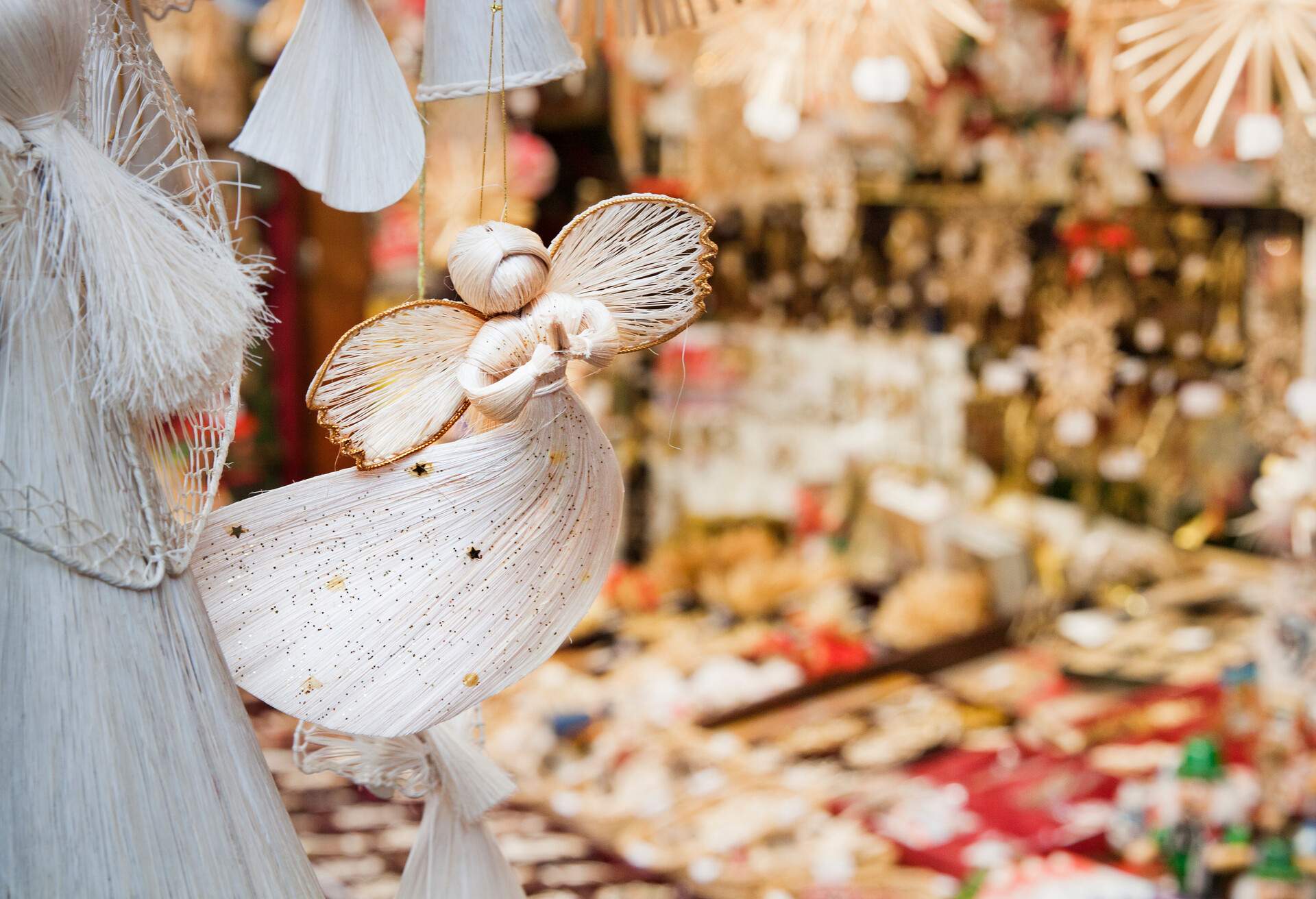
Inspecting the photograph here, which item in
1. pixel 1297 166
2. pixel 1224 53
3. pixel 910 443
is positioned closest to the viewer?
pixel 1224 53

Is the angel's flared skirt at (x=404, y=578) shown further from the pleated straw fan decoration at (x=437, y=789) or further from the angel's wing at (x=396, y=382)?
the pleated straw fan decoration at (x=437, y=789)

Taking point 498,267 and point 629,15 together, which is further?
point 629,15

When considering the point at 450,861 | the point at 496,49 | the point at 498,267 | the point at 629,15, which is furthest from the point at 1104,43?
the point at 450,861

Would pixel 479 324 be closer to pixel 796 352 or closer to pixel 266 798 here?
pixel 266 798

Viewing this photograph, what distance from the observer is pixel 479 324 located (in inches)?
27.4

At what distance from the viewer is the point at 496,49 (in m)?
0.75

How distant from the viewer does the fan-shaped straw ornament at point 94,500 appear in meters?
0.63

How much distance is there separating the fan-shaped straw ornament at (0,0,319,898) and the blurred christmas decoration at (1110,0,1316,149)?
1275 millimetres

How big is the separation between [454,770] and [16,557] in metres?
0.33

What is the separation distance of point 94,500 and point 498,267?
0.25 meters

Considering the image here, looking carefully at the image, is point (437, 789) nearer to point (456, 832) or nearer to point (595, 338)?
point (456, 832)

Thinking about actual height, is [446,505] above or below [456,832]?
above

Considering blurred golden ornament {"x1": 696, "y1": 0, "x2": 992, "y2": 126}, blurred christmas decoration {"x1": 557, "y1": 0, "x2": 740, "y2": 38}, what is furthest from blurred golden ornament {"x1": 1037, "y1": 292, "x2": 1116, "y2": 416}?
blurred christmas decoration {"x1": 557, "y1": 0, "x2": 740, "y2": 38}

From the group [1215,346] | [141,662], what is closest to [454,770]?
[141,662]
